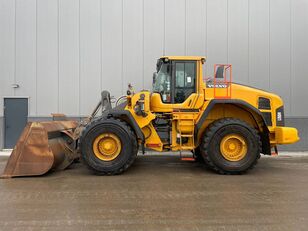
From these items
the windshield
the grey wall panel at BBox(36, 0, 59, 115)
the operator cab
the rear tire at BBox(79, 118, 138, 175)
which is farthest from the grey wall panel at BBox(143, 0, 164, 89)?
the rear tire at BBox(79, 118, 138, 175)

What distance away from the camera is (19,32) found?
11.9 meters

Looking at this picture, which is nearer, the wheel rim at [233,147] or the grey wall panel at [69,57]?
the wheel rim at [233,147]

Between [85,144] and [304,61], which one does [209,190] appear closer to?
[85,144]

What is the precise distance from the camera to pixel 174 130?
26.3 feet

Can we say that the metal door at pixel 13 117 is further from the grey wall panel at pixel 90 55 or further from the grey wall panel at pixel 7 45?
the grey wall panel at pixel 90 55

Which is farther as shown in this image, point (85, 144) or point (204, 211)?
point (85, 144)

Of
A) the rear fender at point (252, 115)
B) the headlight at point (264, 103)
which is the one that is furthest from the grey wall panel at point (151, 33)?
the headlight at point (264, 103)

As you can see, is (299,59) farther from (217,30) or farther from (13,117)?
(13,117)

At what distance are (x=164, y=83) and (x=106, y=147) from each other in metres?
2.11

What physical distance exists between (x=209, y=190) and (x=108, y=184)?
6.41 ft

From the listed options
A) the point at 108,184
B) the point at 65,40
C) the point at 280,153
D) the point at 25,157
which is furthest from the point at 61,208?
the point at 280,153

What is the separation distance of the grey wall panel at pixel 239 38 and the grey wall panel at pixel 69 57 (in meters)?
5.49

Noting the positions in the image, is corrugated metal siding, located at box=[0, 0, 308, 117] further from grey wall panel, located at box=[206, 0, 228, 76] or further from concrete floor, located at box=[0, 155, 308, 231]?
concrete floor, located at box=[0, 155, 308, 231]

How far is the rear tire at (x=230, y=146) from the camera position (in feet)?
24.7
